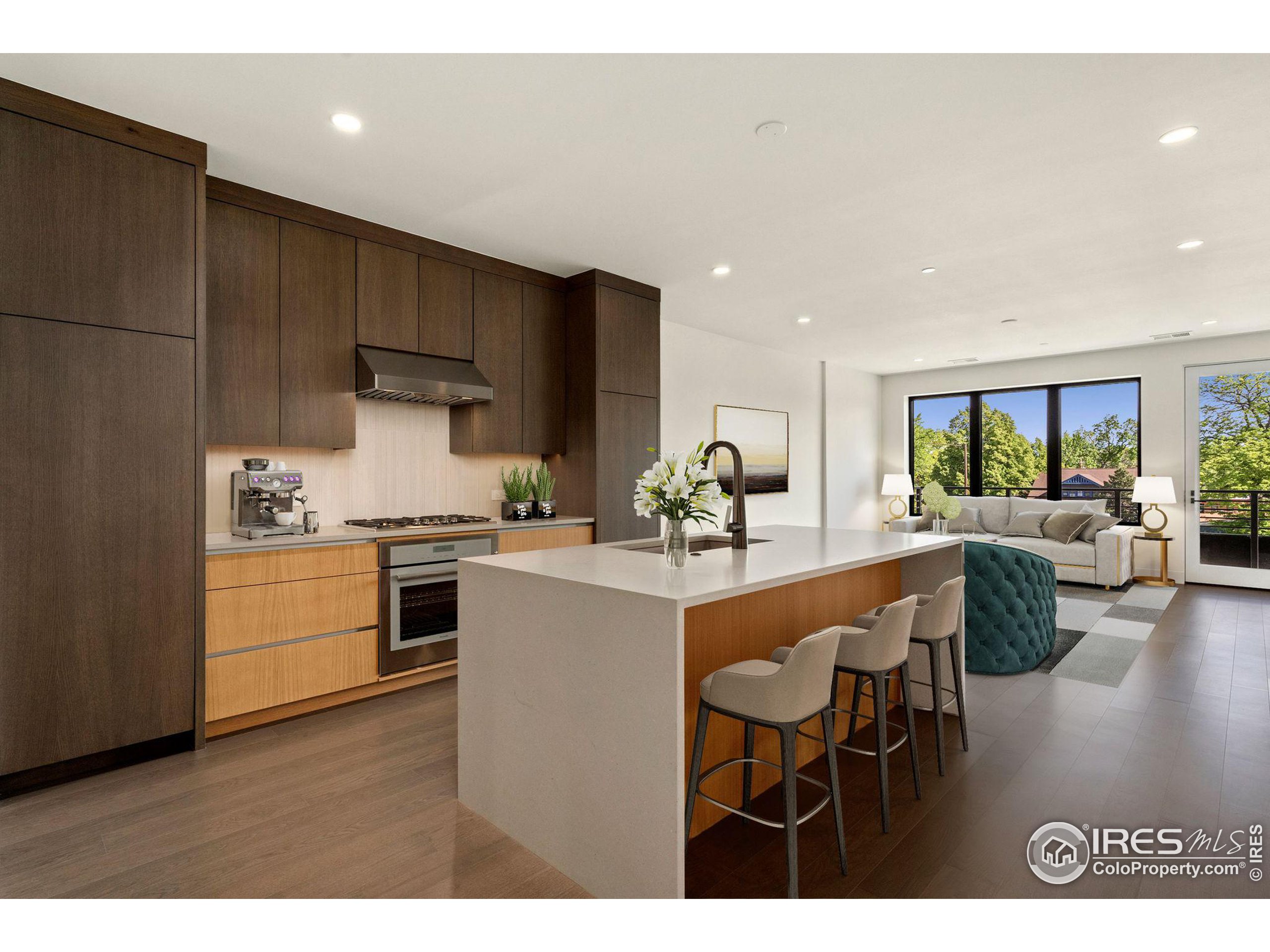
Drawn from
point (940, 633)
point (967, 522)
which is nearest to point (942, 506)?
point (967, 522)

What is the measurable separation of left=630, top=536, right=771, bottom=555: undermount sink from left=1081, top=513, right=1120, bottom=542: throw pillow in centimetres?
577

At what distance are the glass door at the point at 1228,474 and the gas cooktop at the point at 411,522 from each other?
727 centimetres

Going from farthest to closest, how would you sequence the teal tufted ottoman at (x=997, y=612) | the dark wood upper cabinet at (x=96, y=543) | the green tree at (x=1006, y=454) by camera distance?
the green tree at (x=1006, y=454), the teal tufted ottoman at (x=997, y=612), the dark wood upper cabinet at (x=96, y=543)

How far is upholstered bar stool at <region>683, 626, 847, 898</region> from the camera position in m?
1.72

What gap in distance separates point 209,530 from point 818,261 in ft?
13.0

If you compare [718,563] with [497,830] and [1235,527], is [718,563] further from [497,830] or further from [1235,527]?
[1235,527]

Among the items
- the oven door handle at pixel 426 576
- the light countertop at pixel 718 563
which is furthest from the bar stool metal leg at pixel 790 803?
the oven door handle at pixel 426 576

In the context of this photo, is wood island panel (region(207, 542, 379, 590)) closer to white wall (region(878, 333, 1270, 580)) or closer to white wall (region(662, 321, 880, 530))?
white wall (region(662, 321, 880, 530))

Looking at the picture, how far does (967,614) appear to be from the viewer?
12.7 feet

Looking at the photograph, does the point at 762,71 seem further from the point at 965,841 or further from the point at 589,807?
the point at 965,841

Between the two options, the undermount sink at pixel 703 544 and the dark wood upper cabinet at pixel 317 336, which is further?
the dark wood upper cabinet at pixel 317 336

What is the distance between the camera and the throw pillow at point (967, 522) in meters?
7.81

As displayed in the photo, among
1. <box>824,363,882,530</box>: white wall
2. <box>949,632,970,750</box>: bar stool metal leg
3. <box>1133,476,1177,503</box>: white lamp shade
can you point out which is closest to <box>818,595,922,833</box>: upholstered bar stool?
<box>949,632,970,750</box>: bar stool metal leg

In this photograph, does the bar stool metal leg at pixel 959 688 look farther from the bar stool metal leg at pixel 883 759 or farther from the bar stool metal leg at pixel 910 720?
the bar stool metal leg at pixel 883 759
